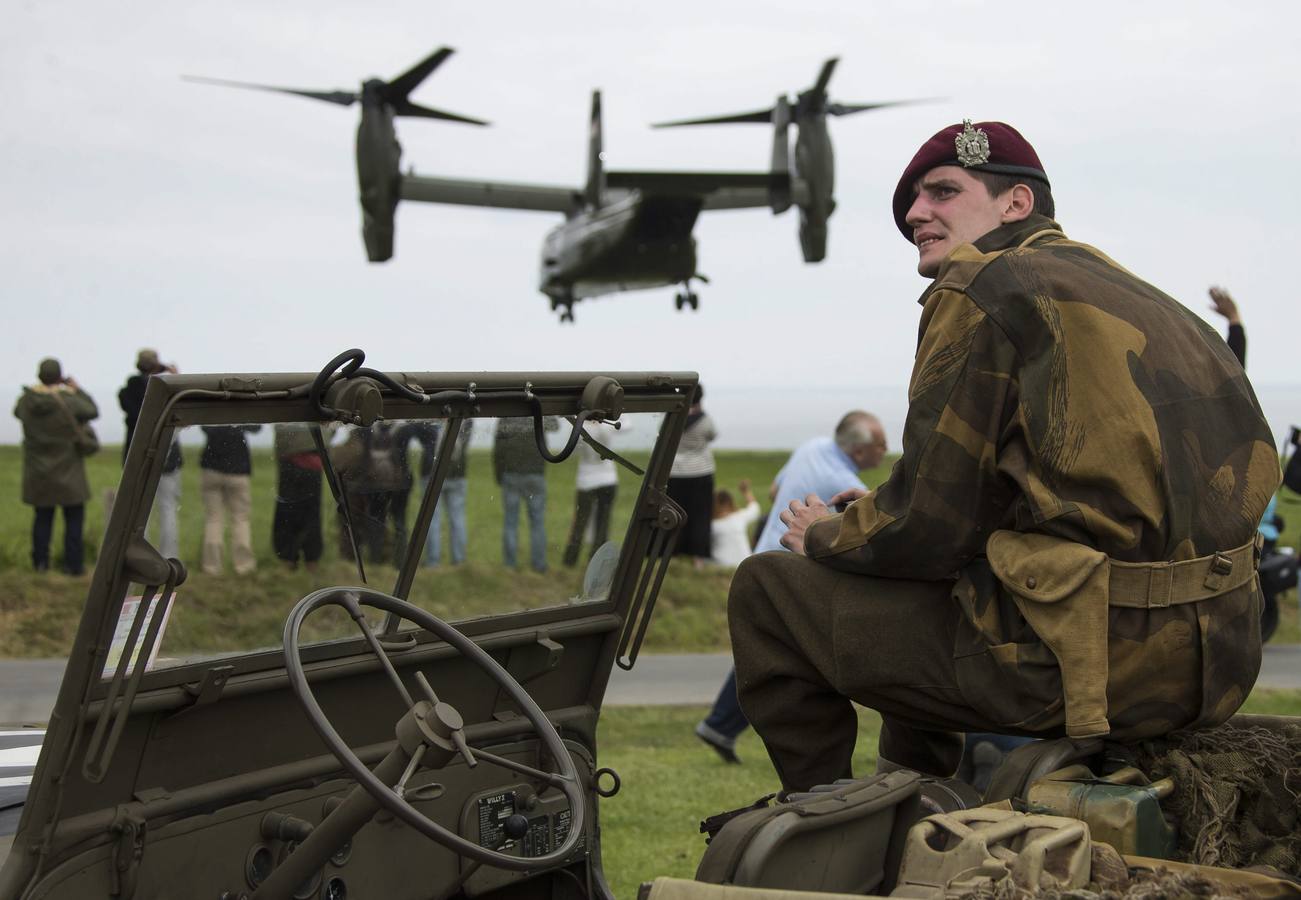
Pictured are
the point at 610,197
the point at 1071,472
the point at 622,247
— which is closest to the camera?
the point at 1071,472

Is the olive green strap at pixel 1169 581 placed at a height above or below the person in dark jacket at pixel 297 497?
below

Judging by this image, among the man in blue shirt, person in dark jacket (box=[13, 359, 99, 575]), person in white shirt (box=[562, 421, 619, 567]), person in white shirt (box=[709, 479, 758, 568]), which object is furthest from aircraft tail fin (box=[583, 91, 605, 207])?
person in white shirt (box=[562, 421, 619, 567])

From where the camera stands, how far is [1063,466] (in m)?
2.78

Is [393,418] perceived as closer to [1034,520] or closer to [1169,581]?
[1034,520]

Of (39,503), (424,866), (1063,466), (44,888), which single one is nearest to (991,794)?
(1063,466)

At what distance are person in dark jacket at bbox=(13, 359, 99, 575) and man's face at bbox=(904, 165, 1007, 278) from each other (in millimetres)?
9388

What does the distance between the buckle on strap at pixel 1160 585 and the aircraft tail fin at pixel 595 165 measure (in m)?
29.2

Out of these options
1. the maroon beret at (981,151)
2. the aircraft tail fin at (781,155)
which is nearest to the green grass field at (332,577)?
the maroon beret at (981,151)

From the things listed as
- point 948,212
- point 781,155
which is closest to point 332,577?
point 948,212

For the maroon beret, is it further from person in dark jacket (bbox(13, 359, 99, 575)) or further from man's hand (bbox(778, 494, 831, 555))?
person in dark jacket (bbox(13, 359, 99, 575))

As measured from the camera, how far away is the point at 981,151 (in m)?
3.15

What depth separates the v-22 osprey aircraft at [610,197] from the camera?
30.0m

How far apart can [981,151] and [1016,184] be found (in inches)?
4.2

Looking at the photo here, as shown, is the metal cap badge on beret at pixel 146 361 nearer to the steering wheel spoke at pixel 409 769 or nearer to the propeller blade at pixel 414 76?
the steering wheel spoke at pixel 409 769
